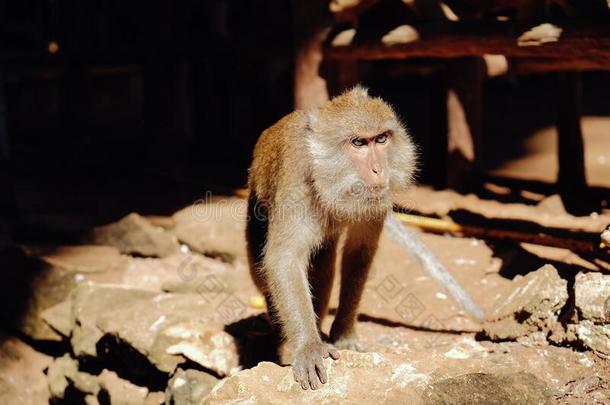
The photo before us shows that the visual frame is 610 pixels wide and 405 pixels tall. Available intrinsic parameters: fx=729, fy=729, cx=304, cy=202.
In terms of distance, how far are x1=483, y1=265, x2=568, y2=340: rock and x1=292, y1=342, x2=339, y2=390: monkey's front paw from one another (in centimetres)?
101

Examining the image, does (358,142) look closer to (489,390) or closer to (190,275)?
(489,390)

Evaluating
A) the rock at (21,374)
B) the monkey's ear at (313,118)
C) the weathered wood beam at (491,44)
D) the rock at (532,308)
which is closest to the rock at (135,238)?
the rock at (21,374)

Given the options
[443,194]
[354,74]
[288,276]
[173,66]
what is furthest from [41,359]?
[173,66]

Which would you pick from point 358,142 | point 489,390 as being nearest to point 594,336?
point 489,390

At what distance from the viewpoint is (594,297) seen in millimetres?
3627

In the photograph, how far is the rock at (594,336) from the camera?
142 inches

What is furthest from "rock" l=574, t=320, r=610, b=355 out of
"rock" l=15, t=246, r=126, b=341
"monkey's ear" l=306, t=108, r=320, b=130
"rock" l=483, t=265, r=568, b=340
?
"rock" l=15, t=246, r=126, b=341

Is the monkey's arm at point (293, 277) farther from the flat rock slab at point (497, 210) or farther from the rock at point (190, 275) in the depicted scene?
the flat rock slab at point (497, 210)

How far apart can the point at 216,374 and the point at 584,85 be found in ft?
40.6

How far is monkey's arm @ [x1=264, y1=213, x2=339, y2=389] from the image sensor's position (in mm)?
3828

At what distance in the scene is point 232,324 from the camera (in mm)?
5016

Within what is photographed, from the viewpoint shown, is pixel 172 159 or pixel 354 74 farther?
pixel 172 159

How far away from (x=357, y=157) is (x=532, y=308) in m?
1.24

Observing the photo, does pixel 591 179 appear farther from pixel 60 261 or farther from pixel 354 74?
pixel 60 261
